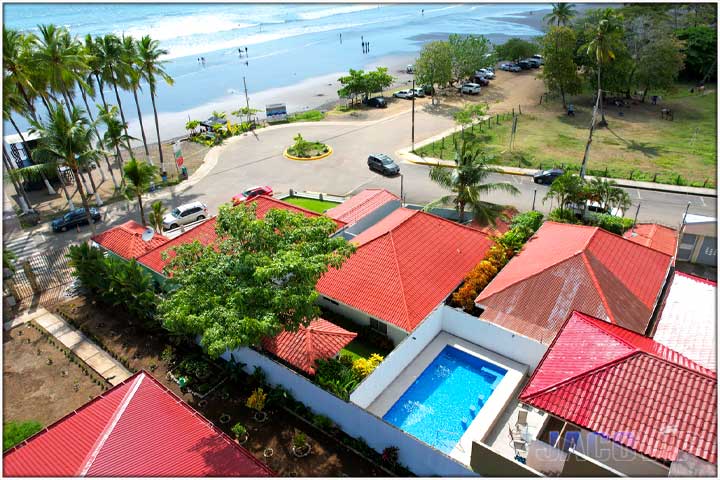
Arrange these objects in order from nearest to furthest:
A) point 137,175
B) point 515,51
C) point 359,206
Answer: point 137,175 → point 359,206 → point 515,51

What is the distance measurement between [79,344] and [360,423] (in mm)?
15761

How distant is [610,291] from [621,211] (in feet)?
51.0

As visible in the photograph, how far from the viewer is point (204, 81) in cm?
8100

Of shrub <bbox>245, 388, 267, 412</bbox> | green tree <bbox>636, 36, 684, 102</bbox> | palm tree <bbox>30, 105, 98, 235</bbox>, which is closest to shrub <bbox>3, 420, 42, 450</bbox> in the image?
shrub <bbox>245, 388, 267, 412</bbox>

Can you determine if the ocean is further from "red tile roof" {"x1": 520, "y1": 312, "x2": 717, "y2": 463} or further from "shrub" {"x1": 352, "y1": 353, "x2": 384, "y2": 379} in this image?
"red tile roof" {"x1": 520, "y1": 312, "x2": 717, "y2": 463}

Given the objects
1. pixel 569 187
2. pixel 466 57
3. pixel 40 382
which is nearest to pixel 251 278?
pixel 40 382

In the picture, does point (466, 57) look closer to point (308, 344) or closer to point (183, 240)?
point (183, 240)

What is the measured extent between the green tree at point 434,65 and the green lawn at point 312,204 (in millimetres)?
31203

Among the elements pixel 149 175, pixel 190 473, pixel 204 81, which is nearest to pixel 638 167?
pixel 149 175

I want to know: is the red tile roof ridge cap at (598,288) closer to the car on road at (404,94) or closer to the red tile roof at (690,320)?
the red tile roof at (690,320)

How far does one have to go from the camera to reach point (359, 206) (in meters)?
33.3

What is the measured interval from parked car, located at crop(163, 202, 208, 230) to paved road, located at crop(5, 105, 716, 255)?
65.0 inches

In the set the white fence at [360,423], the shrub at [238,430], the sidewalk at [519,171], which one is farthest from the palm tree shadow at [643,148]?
the shrub at [238,430]

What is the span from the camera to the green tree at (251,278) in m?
16.8
